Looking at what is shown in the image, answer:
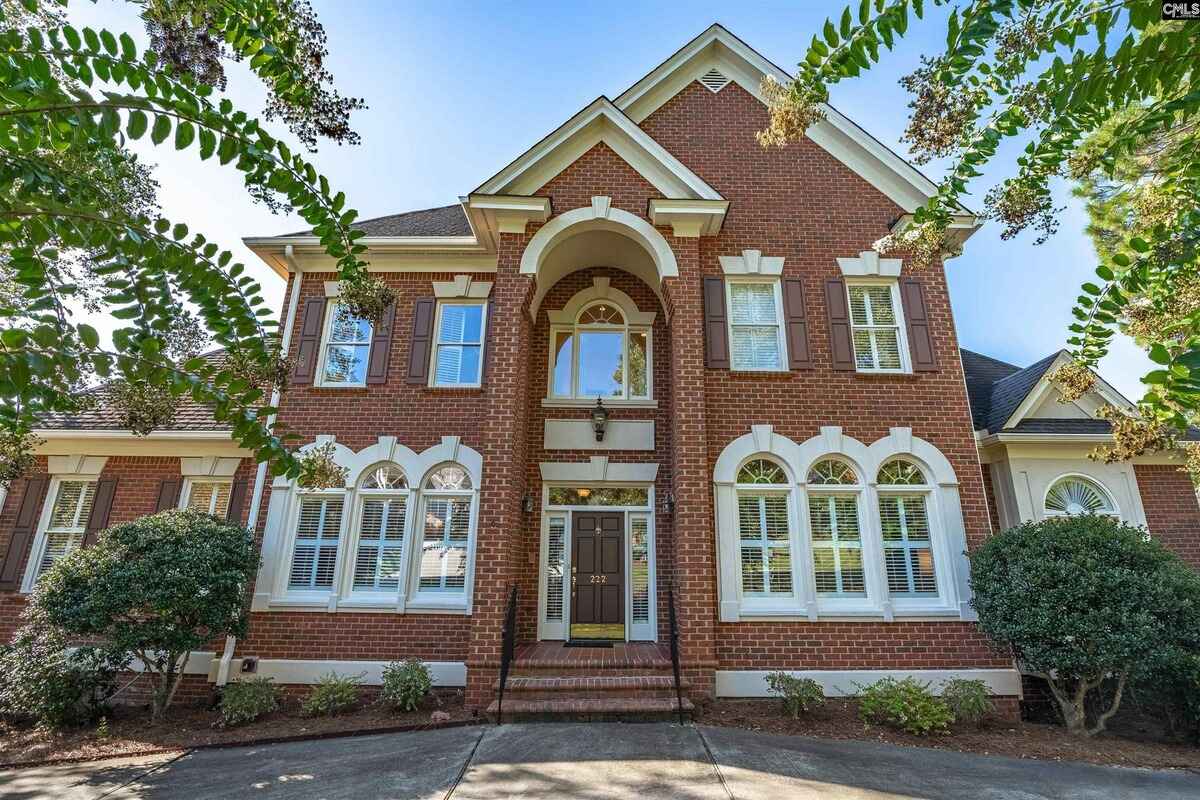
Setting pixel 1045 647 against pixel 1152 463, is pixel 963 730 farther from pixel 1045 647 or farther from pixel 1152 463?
pixel 1152 463

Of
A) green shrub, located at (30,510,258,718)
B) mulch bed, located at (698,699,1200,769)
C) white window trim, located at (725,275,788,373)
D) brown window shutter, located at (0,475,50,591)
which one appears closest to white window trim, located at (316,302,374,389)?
green shrub, located at (30,510,258,718)

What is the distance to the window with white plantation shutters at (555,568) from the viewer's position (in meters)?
9.14

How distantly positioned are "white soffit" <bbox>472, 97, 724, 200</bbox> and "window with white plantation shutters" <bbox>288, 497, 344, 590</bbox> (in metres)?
5.50

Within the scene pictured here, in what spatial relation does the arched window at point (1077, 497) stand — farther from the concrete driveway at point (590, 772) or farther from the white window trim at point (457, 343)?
the white window trim at point (457, 343)

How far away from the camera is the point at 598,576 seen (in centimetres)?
931

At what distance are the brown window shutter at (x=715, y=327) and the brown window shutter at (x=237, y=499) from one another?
7.76m

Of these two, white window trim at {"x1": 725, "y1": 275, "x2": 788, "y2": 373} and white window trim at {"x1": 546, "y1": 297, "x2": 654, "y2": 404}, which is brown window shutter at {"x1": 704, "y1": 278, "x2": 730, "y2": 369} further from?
white window trim at {"x1": 546, "y1": 297, "x2": 654, "y2": 404}

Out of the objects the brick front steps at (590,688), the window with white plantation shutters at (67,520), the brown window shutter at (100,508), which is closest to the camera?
the brick front steps at (590,688)

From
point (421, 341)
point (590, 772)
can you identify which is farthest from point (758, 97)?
point (590, 772)

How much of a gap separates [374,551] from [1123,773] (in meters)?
9.40

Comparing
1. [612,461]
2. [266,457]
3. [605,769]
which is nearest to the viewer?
[266,457]

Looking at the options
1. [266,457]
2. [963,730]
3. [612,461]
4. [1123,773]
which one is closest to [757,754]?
[963,730]

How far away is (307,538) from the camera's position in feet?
29.3

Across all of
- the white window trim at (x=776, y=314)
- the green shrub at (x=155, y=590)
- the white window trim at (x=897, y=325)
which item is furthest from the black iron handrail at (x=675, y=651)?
the green shrub at (x=155, y=590)
